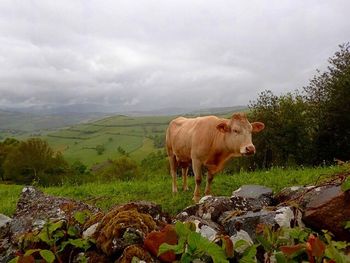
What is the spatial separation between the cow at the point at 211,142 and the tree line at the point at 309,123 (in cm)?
2354

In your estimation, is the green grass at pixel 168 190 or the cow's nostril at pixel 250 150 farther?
the green grass at pixel 168 190

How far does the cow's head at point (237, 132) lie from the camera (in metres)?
13.6

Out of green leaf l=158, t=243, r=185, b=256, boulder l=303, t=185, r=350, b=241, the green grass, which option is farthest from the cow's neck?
green leaf l=158, t=243, r=185, b=256

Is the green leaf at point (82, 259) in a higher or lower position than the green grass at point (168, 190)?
higher

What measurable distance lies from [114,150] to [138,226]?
621 ft

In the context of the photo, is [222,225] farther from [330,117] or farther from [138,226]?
[330,117]

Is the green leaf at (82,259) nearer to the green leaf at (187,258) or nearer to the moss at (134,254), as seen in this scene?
the moss at (134,254)

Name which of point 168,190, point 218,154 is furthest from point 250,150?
point 168,190

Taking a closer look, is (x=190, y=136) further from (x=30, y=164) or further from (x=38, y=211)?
(x=30, y=164)

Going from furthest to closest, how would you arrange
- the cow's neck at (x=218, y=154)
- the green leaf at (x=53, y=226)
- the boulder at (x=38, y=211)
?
the cow's neck at (x=218, y=154), the boulder at (x=38, y=211), the green leaf at (x=53, y=226)

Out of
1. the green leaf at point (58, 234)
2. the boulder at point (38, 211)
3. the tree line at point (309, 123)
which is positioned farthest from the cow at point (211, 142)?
the tree line at point (309, 123)

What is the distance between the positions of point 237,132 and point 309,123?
1232 inches

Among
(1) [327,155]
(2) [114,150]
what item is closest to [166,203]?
(1) [327,155]

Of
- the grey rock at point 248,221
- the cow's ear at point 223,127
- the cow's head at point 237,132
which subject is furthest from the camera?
the cow's ear at point 223,127
